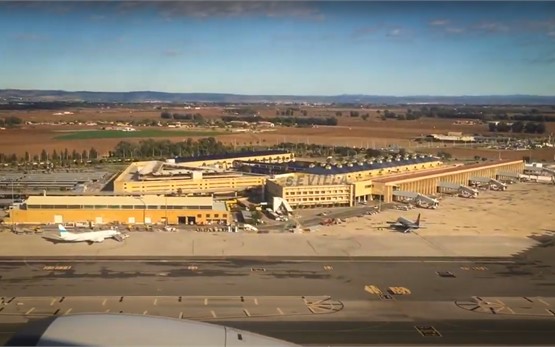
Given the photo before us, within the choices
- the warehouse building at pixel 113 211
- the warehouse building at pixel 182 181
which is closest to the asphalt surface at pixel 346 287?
the warehouse building at pixel 113 211

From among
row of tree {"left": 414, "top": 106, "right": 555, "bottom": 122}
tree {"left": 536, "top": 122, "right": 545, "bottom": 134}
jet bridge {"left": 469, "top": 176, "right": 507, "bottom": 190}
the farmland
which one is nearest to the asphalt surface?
jet bridge {"left": 469, "top": 176, "right": 507, "bottom": 190}

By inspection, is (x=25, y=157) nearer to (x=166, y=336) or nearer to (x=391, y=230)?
(x=391, y=230)

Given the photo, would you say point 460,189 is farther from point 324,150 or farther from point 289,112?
point 289,112

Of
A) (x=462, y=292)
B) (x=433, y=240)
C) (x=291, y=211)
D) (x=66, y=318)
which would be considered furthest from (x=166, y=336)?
(x=291, y=211)

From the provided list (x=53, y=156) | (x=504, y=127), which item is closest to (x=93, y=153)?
(x=53, y=156)

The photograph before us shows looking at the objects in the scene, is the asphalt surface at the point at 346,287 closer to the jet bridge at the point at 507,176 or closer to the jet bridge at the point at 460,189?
the jet bridge at the point at 460,189

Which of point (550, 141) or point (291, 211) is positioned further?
point (550, 141)

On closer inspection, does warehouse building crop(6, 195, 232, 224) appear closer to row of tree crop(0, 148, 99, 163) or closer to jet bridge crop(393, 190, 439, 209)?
row of tree crop(0, 148, 99, 163)
